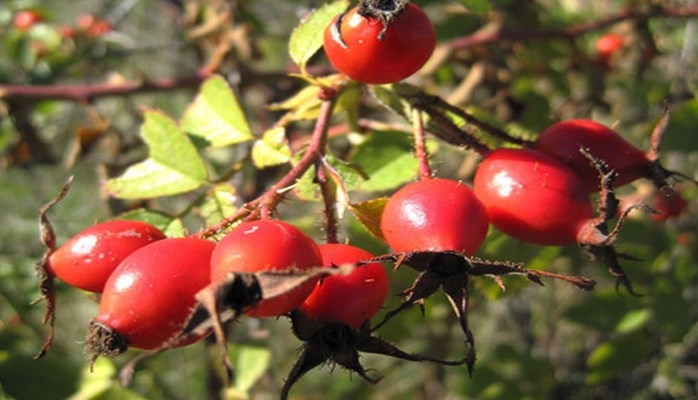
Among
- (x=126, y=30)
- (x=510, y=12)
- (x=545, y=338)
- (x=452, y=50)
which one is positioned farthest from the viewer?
(x=126, y=30)

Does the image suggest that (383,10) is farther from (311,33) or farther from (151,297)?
(151,297)

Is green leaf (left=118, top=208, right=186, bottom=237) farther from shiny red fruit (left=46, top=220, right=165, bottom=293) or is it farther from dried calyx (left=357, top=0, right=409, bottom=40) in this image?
dried calyx (left=357, top=0, right=409, bottom=40)

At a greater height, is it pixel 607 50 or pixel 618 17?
pixel 618 17

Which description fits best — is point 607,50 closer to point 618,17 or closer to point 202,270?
point 618,17

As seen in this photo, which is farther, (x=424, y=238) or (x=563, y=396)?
(x=563, y=396)

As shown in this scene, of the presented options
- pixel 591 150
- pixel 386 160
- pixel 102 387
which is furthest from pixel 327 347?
pixel 102 387

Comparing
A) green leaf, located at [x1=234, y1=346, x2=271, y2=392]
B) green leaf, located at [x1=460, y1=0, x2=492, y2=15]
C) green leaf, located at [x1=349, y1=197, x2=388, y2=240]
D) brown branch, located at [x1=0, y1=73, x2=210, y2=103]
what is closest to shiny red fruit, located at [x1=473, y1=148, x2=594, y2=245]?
green leaf, located at [x1=349, y1=197, x2=388, y2=240]

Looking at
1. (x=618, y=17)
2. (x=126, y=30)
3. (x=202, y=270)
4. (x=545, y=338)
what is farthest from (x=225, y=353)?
(x=126, y=30)

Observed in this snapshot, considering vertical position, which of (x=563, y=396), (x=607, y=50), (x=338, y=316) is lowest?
(x=563, y=396)

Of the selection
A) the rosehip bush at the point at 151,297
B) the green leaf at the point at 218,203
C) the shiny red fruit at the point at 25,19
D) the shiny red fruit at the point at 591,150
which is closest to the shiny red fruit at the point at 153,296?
the rosehip bush at the point at 151,297
